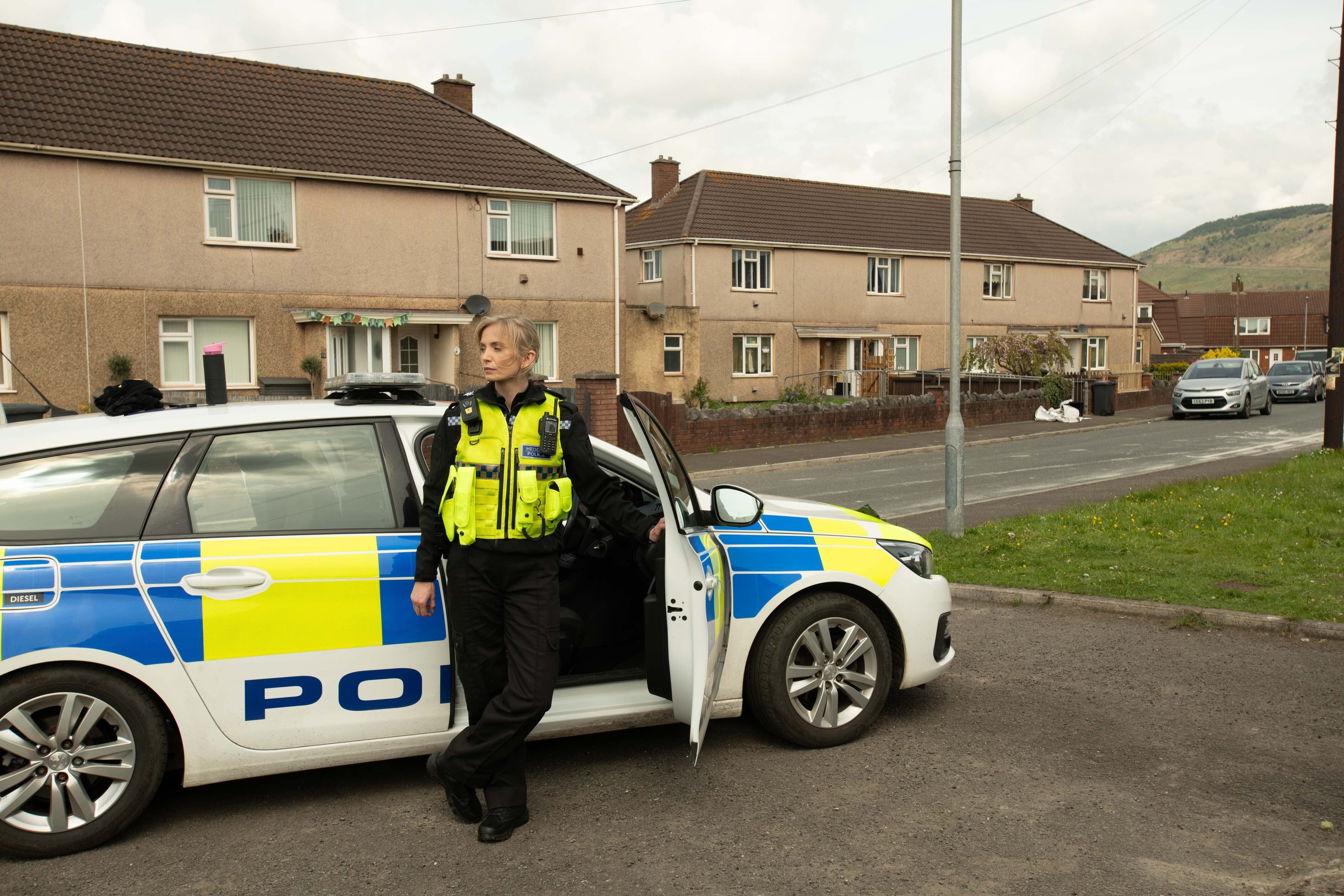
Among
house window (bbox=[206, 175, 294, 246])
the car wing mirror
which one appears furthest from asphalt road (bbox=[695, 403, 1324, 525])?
house window (bbox=[206, 175, 294, 246])

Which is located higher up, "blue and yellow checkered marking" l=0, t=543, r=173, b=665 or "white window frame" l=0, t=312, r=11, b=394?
"white window frame" l=0, t=312, r=11, b=394

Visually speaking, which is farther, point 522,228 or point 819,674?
point 522,228

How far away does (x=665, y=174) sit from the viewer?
130 ft

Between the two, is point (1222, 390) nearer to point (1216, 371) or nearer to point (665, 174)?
point (1216, 371)

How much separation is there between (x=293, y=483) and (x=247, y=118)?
2224 centimetres

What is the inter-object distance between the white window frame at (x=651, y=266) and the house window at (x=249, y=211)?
15318 millimetres

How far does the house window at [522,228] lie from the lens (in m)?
25.8

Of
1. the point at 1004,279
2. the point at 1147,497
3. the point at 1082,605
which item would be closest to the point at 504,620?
the point at 1082,605

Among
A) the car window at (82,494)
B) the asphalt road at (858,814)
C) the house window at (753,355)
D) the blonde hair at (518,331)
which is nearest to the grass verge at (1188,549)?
the asphalt road at (858,814)

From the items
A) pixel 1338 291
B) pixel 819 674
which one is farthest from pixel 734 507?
pixel 1338 291

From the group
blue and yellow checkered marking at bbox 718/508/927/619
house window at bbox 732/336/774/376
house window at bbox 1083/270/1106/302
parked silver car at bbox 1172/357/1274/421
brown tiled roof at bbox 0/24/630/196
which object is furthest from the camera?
house window at bbox 1083/270/1106/302

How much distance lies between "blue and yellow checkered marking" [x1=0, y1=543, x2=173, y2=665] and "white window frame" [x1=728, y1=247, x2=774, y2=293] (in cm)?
3252

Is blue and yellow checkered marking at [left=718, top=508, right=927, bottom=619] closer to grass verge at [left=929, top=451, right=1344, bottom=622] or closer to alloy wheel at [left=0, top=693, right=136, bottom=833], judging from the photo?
alloy wheel at [left=0, top=693, right=136, bottom=833]

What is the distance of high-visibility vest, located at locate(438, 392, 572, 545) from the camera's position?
376 centimetres
